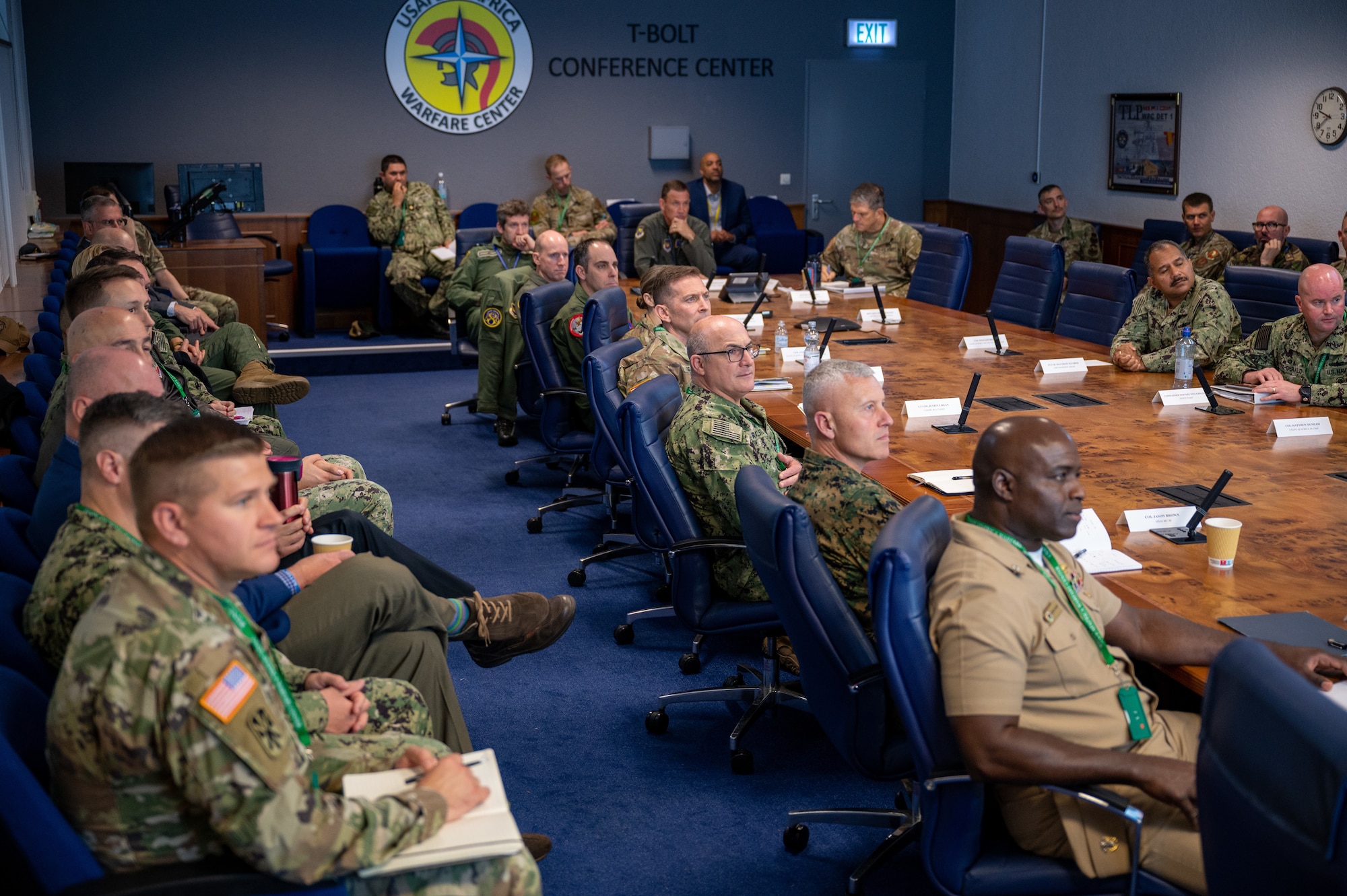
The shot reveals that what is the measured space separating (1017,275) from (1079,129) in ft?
13.1

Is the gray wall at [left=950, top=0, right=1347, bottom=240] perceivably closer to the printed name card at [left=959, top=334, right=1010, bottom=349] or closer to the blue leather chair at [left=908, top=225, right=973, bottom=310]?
the blue leather chair at [left=908, top=225, right=973, bottom=310]

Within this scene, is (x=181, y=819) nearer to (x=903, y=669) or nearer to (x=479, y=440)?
(x=903, y=669)

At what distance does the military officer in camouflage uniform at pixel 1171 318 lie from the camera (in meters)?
5.03

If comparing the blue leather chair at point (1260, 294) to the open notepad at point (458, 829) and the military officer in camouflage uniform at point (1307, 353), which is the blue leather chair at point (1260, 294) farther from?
the open notepad at point (458, 829)

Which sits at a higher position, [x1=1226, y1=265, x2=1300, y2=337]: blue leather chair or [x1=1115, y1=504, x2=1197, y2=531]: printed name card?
[x1=1226, y1=265, x2=1300, y2=337]: blue leather chair

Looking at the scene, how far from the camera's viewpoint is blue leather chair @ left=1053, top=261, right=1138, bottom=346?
585cm

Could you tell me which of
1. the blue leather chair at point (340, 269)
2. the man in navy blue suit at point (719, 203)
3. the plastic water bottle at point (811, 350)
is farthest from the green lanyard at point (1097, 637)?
the blue leather chair at point (340, 269)

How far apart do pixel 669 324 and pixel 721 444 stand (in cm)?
149

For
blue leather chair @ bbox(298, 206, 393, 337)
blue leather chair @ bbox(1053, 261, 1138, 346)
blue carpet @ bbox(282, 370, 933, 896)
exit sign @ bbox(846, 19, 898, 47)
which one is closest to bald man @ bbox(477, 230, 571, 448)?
blue carpet @ bbox(282, 370, 933, 896)

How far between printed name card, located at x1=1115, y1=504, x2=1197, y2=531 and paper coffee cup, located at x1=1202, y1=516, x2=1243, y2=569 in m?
0.26

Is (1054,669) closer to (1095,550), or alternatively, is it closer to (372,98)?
(1095,550)

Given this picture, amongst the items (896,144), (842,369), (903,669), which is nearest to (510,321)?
(842,369)

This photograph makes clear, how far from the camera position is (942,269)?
24.1 ft

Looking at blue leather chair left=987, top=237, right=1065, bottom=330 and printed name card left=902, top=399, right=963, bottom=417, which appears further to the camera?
blue leather chair left=987, top=237, right=1065, bottom=330
